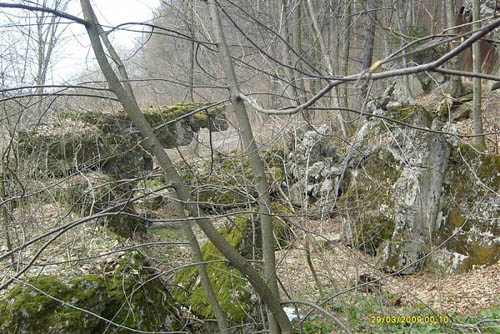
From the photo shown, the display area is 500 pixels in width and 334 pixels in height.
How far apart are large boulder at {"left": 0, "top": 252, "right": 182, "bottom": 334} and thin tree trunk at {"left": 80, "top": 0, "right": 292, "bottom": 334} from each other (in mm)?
738

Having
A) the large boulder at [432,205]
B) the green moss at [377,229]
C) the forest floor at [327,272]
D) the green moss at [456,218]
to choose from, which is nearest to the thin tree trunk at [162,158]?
the forest floor at [327,272]

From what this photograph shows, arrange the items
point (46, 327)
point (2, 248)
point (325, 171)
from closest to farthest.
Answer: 1. point (46, 327)
2. point (2, 248)
3. point (325, 171)

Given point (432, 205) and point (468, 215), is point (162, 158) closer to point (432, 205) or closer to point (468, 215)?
point (432, 205)

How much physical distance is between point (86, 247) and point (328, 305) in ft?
8.39

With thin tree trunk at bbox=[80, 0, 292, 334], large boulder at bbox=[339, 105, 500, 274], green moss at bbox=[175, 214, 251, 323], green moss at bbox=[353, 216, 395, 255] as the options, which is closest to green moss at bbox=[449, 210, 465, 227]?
large boulder at bbox=[339, 105, 500, 274]

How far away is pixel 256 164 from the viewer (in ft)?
7.76

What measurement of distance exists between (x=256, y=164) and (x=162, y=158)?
1.78 ft

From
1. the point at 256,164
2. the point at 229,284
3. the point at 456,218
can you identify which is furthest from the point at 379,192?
the point at 256,164

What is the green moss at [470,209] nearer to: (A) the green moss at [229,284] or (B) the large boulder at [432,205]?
(B) the large boulder at [432,205]

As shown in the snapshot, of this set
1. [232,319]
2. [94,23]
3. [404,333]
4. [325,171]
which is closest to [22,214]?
[232,319]

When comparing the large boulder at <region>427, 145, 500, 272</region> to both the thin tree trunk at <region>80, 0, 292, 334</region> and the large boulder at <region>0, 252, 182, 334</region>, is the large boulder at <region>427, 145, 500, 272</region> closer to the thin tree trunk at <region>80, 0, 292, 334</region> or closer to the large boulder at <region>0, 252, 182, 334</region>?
the large boulder at <region>0, 252, 182, 334</region>

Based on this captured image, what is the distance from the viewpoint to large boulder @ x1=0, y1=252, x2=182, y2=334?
9.26ft

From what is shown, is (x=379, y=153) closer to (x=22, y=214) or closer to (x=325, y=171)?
(x=325, y=171)

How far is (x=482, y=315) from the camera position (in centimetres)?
409
